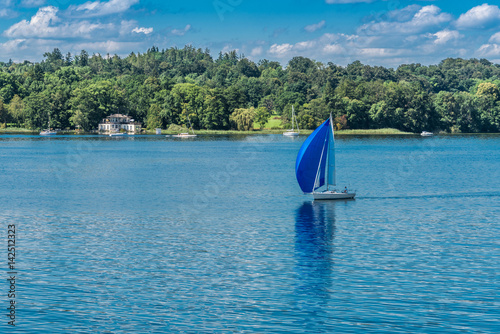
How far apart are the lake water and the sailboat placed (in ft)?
8.45

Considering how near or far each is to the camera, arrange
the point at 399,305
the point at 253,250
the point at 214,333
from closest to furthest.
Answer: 1. the point at 214,333
2. the point at 399,305
3. the point at 253,250

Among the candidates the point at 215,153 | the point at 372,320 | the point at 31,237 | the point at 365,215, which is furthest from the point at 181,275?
the point at 215,153

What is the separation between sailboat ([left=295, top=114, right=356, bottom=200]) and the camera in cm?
7344

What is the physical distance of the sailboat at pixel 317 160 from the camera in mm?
73438

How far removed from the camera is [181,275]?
4344 cm

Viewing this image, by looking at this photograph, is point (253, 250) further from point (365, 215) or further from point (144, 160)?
point (144, 160)

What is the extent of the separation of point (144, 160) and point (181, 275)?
111257mm

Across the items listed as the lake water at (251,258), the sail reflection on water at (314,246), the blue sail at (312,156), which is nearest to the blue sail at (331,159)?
the blue sail at (312,156)

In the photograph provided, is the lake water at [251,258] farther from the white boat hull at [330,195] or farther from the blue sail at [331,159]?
the blue sail at [331,159]

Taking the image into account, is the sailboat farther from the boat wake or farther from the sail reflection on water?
the boat wake

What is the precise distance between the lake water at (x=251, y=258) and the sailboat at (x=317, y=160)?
8.45ft

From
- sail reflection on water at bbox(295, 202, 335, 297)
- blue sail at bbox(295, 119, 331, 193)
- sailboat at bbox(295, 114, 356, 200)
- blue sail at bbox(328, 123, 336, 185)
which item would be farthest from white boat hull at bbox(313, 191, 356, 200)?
blue sail at bbox(328, 123, 336, 185)

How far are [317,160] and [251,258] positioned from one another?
28.9 metres

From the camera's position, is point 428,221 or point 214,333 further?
point 428,221
